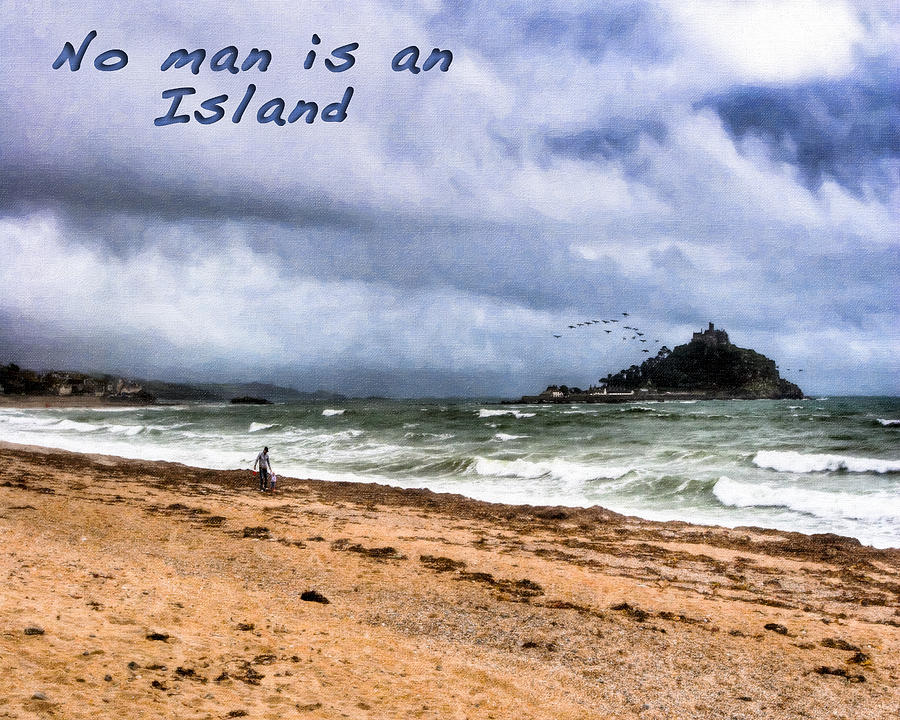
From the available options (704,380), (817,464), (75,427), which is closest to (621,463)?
(817,464)

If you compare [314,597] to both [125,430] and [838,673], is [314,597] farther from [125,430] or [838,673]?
[125,430]

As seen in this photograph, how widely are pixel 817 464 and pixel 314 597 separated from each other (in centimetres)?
2164

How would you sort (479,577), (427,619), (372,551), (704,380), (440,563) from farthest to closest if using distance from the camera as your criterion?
(704,380), (372,551), (440,563), (479,577), (427,619)

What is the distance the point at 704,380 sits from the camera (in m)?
156

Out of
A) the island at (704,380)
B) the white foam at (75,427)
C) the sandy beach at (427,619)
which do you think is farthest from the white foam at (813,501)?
the island at (704,380)

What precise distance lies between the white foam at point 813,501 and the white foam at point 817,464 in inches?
164

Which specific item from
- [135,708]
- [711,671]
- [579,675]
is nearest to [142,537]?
[135,708]

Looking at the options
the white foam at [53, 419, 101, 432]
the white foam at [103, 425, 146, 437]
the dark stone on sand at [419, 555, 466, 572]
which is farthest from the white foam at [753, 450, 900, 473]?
the white foam at [53, 419, 101, 432]

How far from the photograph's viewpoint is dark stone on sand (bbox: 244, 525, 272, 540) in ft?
37.8

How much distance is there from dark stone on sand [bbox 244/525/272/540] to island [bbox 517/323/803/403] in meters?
136

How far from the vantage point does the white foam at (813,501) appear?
604 inches

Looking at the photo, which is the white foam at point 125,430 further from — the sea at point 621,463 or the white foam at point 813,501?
the white foam at point 813,501

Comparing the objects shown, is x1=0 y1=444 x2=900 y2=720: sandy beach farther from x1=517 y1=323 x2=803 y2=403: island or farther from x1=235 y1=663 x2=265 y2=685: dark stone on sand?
x1=517 y1=323 x2=803 y2=403: island

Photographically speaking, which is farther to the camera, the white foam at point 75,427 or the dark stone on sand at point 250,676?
the white foam at point 75,427
